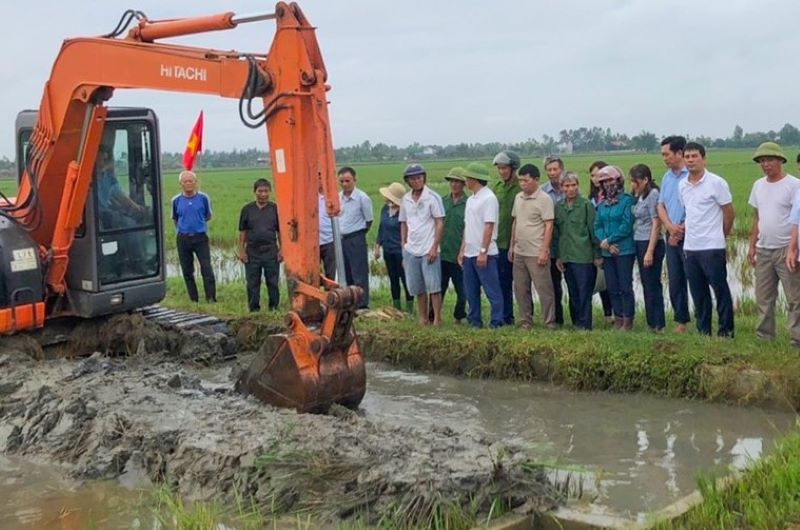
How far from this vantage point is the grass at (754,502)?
4590 millimetres

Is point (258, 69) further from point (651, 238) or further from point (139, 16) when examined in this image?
point (651, 238)

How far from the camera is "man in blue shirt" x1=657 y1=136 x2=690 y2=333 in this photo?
9266 millimetres

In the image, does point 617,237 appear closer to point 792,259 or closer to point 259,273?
point 792,259

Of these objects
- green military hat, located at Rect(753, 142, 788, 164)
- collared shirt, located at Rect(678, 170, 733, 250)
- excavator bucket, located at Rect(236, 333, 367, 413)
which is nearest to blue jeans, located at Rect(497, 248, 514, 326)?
collared shirt, located at Rect(678, 170, 733, 250)

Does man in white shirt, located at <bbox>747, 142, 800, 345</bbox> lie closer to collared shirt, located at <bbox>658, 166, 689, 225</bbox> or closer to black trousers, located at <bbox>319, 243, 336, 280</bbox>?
collared shirt, located at <bbox>658, 166, 689, 225</bbox>

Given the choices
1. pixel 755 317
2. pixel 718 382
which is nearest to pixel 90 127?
pixel 718 382

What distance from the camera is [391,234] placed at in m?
11.5

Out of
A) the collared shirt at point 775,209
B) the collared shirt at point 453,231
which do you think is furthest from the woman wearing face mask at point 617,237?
the collared shirt at point 453,231

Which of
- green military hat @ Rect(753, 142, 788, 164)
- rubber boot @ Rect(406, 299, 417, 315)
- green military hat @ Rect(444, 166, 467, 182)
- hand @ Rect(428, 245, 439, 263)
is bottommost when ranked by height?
rubber boot @ Rect(406, 299, 417, 315)

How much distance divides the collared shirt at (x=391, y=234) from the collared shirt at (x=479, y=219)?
1653 millimetres

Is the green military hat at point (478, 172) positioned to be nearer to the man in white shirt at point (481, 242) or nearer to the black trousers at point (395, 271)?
the man in white shirt at point (481, 242)

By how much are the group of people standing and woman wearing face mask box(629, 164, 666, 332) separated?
0.04 feet

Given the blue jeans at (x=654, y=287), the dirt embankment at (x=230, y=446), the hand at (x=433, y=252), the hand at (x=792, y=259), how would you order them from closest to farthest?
the dirt embankment at (x=230, y=446)
the hand at (x=792, y=259)
the blue jeans at (x=654, y=287)
the hand at (x=433, y=252)

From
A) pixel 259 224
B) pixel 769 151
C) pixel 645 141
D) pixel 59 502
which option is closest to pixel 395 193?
pixel 259 224
